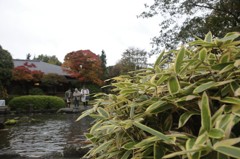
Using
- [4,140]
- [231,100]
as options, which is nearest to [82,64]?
[4,140]

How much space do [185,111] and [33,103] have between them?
69.1 ft

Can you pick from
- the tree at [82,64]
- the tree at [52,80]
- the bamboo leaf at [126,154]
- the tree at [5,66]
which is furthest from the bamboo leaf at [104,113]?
the tree at [82,64]

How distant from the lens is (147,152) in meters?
1.40

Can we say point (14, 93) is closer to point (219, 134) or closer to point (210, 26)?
point (210, 26)

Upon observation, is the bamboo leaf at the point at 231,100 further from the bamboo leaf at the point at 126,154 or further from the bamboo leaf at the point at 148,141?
the bamboo leaf at the point at 126,154

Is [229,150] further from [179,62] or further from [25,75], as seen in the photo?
[25,75]

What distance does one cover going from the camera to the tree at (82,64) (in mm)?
32875

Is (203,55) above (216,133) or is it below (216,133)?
above

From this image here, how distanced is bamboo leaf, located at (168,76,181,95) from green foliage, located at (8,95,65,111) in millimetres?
20619

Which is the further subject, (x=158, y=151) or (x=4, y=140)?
(x=4, y=140)

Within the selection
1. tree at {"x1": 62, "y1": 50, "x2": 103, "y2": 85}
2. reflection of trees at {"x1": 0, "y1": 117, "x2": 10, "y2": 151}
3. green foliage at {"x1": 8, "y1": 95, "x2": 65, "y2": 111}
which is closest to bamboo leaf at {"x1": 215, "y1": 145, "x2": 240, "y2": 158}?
reflection of trees at {"x1": 0, "y1": 117, "x2": 10, "y2": 151}

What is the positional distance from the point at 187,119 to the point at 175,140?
13cm

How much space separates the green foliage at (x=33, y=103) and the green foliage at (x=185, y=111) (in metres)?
20.5

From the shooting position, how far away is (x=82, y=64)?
3297cm
